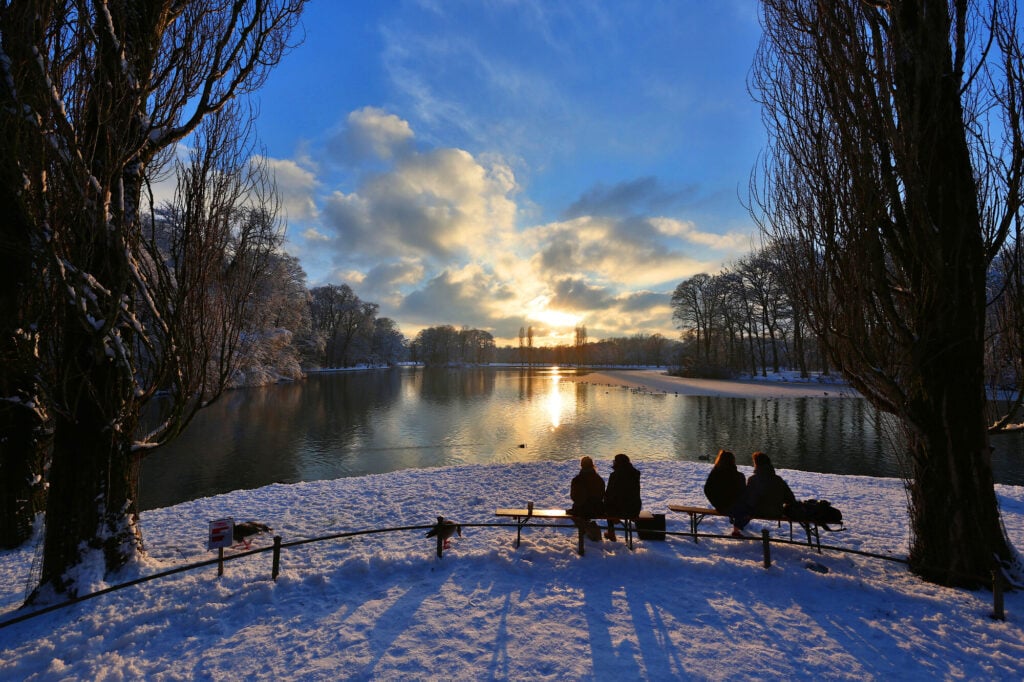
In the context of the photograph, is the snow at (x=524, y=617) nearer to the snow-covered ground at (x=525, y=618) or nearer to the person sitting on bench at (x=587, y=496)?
→ the snow-covered ground at (x=525, y=618)

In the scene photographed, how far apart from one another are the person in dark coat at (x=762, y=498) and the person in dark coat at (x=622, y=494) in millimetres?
1593

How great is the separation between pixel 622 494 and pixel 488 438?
1258 cm

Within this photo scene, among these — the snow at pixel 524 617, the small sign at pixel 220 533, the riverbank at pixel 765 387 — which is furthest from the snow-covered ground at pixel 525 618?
the riverbank at pixel 765 387

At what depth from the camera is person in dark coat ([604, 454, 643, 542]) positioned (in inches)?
233

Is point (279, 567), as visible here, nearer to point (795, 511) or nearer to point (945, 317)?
point (795, 511)

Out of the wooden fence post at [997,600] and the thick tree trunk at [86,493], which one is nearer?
the wooden fence post at [997,600]

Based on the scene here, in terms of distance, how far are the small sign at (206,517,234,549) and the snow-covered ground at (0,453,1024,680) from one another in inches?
16.3

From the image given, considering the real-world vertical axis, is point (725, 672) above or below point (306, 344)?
below

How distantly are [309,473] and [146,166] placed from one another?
9868 millimetres

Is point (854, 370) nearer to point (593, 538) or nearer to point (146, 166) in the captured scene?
point (593, 538)

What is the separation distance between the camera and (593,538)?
603 centimetres

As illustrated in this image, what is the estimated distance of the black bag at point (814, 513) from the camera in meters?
5.90

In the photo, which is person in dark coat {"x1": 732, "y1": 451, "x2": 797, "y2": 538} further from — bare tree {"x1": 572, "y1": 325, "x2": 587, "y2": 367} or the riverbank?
bare tree {"x1": 572, "y1": 325, "x2": 587, "y2": 367}

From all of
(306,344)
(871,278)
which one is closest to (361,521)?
(871,278)
